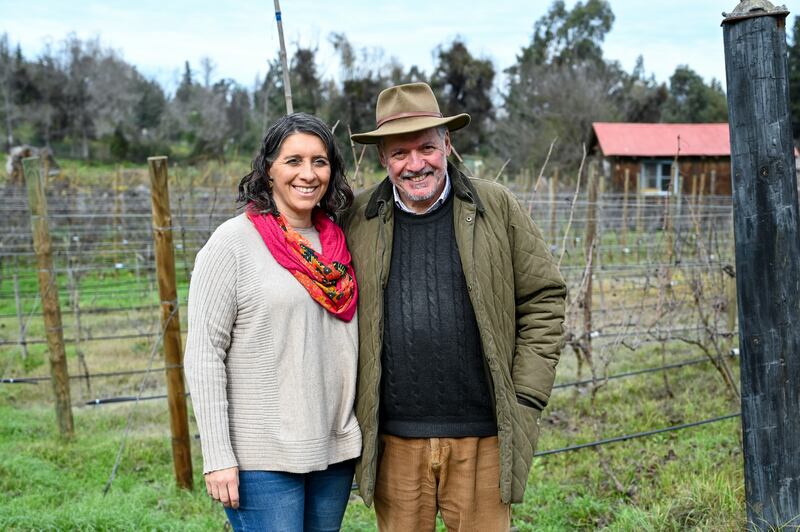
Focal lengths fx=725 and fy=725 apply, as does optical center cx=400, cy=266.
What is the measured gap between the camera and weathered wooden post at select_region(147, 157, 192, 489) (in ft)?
12.5

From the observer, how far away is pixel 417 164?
2.14 meters

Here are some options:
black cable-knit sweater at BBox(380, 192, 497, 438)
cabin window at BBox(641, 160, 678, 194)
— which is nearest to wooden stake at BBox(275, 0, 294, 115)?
black cable-knit sweater at BBox(380, 192, 497, 438)

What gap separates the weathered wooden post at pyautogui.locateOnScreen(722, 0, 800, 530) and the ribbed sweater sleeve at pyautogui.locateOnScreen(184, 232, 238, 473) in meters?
1.67

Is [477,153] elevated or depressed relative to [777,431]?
elevated

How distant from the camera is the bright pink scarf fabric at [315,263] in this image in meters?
1.99

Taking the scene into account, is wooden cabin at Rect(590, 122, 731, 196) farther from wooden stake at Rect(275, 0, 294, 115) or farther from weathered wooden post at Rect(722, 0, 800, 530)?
weathered wooden post at Rect(722, 0, 800, 530)

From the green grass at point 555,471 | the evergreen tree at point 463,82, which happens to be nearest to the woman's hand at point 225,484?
the green grass at point 555,471

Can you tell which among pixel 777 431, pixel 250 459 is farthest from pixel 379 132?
pixel 777 431

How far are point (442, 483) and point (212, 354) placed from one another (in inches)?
31.9

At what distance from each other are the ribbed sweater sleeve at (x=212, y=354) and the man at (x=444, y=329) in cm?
42

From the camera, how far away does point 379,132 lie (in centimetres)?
215

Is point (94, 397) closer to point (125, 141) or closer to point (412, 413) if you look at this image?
point (412, 413)

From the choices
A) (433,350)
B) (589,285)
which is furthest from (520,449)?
(589,285)

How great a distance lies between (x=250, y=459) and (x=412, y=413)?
492 millimetres
